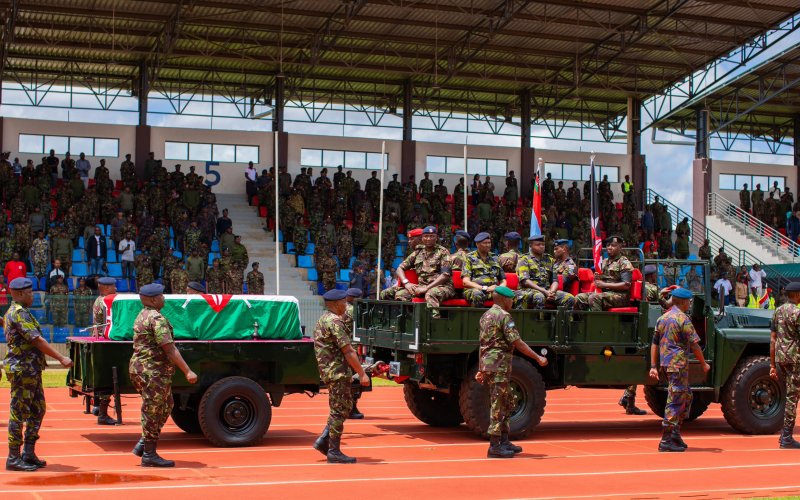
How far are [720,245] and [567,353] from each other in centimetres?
3144

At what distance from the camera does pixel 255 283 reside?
2834 centimetres

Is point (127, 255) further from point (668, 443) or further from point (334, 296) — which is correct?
point (668, 443)

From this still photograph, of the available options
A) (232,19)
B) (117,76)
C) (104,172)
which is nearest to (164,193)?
(104,172)

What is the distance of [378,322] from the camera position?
1379 centimetres

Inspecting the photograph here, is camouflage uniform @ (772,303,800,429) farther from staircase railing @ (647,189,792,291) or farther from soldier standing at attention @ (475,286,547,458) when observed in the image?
staircase railing @ (647,189,792,291)

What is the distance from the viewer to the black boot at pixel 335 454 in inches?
425

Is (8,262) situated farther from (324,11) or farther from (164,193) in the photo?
(324,11)

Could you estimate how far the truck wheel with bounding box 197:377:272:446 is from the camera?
1177 cm

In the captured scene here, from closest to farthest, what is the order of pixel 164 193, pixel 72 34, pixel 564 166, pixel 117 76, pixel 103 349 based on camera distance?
1. pixel 103 349
2. pixel 164 193
3. pixel 72 34
4. pixel 117 76
5. pixel 564 166

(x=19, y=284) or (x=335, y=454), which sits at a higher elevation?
(x=19, y=284)

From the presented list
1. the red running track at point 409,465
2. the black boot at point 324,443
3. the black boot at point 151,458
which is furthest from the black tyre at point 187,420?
the black boot at point 324,443

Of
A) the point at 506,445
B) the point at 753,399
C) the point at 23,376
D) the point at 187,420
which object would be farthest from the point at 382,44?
the point at 23,376

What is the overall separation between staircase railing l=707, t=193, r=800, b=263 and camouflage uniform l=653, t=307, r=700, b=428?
99.4 ft

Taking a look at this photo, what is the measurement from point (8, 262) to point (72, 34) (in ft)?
38.0
